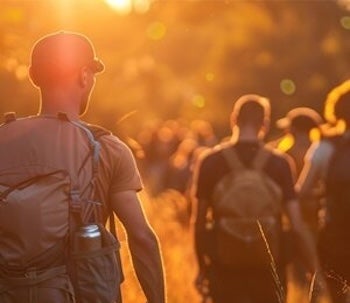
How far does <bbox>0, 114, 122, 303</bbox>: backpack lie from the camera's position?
5.46m

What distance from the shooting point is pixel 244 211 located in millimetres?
8938

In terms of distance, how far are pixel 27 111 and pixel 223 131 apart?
155 ft

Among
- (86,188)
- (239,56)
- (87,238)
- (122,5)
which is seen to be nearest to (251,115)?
(86,188)

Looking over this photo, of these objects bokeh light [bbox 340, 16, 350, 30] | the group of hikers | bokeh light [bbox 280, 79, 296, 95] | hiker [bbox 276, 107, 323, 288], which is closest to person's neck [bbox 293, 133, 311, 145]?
hiker [bbox 276, 107, 323, 288]

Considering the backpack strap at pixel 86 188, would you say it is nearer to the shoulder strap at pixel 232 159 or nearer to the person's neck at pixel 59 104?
the person's neck at pixel 59 104

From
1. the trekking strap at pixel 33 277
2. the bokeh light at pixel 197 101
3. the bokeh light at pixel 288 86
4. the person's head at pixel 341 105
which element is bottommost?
the bokeh light at pixel 197 101

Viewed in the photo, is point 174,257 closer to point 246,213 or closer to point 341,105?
point 246,213

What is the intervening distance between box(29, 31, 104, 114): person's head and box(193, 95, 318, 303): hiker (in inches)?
124

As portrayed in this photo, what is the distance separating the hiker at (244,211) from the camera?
8805 millimetres

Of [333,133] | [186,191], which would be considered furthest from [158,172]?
[333,133]

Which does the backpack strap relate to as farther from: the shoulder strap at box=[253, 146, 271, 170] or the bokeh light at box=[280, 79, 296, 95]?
the bokeh light at box=[280, 79, 296, 95]

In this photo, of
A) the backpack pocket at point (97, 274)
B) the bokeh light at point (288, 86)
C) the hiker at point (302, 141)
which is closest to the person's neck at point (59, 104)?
the backpack pocket at point (97, 274)

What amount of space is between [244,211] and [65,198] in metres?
3.54

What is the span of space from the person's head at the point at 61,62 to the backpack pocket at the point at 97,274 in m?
0.60
